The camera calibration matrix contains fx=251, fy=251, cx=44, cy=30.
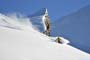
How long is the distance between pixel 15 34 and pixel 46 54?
1.99ft

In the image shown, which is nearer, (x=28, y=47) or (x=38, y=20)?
(x=28, y=47)

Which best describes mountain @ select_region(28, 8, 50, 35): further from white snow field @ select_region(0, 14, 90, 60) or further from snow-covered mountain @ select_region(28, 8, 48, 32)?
white snow field @ select_region(0, 14, 90, 60)

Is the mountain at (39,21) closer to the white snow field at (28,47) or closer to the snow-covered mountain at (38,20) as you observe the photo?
the snow-covered mountain at (38,20)

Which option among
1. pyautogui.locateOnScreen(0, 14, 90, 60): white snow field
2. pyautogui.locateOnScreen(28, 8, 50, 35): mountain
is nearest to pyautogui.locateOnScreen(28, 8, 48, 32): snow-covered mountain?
pyautogui.locateOnScreen(28, 8, 50, 35): mountain

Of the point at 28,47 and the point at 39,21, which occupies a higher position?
the point at 39,21

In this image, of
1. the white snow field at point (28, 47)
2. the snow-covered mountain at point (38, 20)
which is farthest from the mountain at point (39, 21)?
the white snow field at point (28, 47)

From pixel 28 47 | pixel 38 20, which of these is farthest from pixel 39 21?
pixel 28 47

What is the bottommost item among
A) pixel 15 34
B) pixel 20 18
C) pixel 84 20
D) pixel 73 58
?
pixel 73 58

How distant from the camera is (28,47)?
12.3 ft

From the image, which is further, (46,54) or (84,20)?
(84,20)

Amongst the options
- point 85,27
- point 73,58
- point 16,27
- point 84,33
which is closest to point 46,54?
point 73,58

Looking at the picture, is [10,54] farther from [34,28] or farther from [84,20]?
[84,20]

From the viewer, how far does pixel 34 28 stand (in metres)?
4.89

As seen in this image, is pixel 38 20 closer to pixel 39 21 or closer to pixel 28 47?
pixel 39 21
